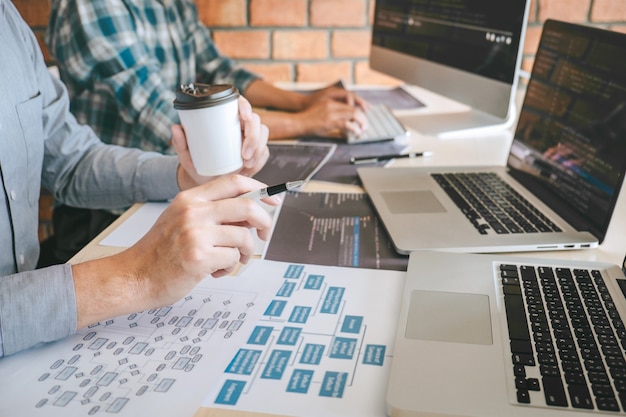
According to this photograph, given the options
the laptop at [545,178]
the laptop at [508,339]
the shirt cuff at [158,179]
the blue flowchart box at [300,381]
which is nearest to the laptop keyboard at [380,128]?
the laptop at [545,178]

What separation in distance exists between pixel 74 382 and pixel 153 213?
0.43 metres

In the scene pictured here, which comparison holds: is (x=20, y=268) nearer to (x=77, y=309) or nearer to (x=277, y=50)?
(x=77, y=309)

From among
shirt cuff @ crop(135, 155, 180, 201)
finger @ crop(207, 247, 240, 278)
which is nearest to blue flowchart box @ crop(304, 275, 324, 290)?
finger @ crop(207, 247, 240, 278)

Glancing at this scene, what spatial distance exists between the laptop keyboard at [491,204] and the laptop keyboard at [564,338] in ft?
0.43

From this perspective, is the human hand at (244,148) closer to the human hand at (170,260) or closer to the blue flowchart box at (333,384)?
the human hand at (170,260)

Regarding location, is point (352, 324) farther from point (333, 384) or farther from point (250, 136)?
point (250, 136)

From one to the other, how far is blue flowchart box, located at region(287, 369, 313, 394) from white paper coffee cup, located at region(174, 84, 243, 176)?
403mm

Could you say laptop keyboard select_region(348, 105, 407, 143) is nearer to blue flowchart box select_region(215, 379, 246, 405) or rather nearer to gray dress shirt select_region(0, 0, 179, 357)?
gray dress shirt select_region(0, 0, 179, 357)

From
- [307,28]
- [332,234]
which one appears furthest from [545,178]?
[307,28]

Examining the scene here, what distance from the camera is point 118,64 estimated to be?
1.28 m

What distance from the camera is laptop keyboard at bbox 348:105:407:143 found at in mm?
1289

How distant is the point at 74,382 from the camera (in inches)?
21.8

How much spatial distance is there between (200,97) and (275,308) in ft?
1.03

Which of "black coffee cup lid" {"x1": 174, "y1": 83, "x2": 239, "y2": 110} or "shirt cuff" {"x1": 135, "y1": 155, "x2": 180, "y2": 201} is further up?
"black coffee cup lid" {"x1": 174, "y1": 83, "x2": 239, "y2": 110}
